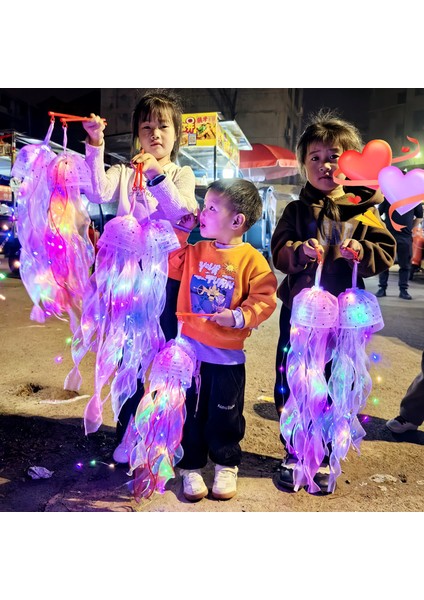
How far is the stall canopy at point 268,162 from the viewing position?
5254 millimetres

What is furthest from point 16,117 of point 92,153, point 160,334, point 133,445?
point 133,445

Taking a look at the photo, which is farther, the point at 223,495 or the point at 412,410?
the point at 412,410

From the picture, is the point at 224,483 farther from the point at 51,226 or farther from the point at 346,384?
the point at 51,226

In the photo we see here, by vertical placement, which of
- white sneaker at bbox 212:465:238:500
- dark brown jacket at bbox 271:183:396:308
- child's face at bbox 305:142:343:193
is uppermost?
child's face at bbox 305:142:343:193

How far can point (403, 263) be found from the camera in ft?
10.3

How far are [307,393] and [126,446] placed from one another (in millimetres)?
749

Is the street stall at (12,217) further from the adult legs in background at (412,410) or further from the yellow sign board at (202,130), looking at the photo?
the adult legs in background at (412,410)

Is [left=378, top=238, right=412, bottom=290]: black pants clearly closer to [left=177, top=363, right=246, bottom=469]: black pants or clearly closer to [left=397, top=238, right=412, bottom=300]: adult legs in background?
[left=397, top=238, right=412, bottom=300]: adult legs in background

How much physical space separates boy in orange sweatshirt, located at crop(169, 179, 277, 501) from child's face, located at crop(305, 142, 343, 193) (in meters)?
0.23

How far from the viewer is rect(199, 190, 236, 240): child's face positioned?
5.25ft

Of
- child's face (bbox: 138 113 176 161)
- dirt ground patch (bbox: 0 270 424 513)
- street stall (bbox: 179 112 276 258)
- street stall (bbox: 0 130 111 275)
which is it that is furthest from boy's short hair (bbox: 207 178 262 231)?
dirt ground patch (bbox: 0 270 424 513)

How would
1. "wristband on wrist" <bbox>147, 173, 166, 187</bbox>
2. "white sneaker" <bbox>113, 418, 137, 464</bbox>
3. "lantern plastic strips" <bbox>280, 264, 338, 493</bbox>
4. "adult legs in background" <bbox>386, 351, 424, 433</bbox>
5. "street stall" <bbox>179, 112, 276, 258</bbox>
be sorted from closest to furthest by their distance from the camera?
"wristband on wrist" <bbox>147, 173, 166, 187</bbox> → "lantern plastic strips" <bbox>280, 264, 338, 493</bbox> → "white sneaker" <bbox>113, 418, 137, 464</bbox> → "adult legs in background" <bbox>386, 351, 424, 433</bbox> → "street stall" <bbox>179, 112, 276, 258</bbox>

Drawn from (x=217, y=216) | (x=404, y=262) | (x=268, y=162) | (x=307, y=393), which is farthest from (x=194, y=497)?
(x=268, y=162)

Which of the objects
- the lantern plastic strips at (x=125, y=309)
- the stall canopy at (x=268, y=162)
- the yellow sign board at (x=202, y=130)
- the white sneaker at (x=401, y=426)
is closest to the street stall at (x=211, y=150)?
the yellow sign board at (x=202, y=130)
